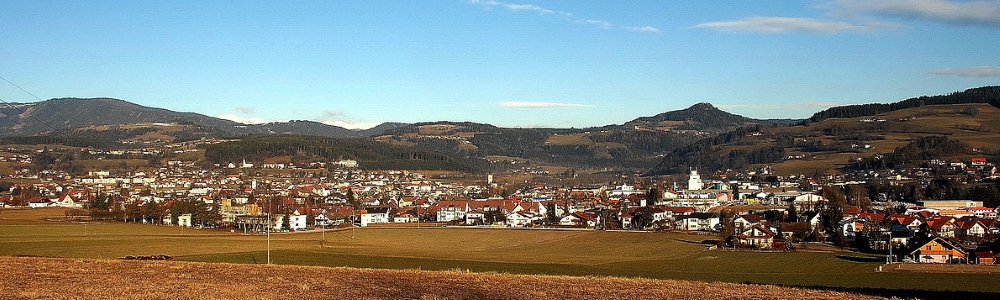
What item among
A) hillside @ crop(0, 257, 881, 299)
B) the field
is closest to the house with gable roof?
the field

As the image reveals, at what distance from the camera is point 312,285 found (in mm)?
26344

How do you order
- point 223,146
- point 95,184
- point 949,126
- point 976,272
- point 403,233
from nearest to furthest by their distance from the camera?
point 976,272 → point 403,233 → point 95,184 → point 949,126 → point 223,146

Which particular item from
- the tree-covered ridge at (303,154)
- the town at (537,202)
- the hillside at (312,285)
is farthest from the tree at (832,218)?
the tree-covered ridge at (303,154)

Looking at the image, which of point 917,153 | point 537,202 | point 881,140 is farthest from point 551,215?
point 881,140

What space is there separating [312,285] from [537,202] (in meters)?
83.7

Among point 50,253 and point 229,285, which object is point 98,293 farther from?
point 50,253

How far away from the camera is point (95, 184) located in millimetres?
140250

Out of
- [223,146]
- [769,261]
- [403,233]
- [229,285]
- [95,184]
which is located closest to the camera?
[229,285]

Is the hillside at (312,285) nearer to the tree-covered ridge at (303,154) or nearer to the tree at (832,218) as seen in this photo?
the tree at (832,218)

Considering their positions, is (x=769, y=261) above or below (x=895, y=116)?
below

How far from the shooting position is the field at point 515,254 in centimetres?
3728

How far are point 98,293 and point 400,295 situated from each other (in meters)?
7.11

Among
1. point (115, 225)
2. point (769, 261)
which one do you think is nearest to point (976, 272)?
point (769, 261)

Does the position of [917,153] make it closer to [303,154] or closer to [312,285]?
[303,154]
